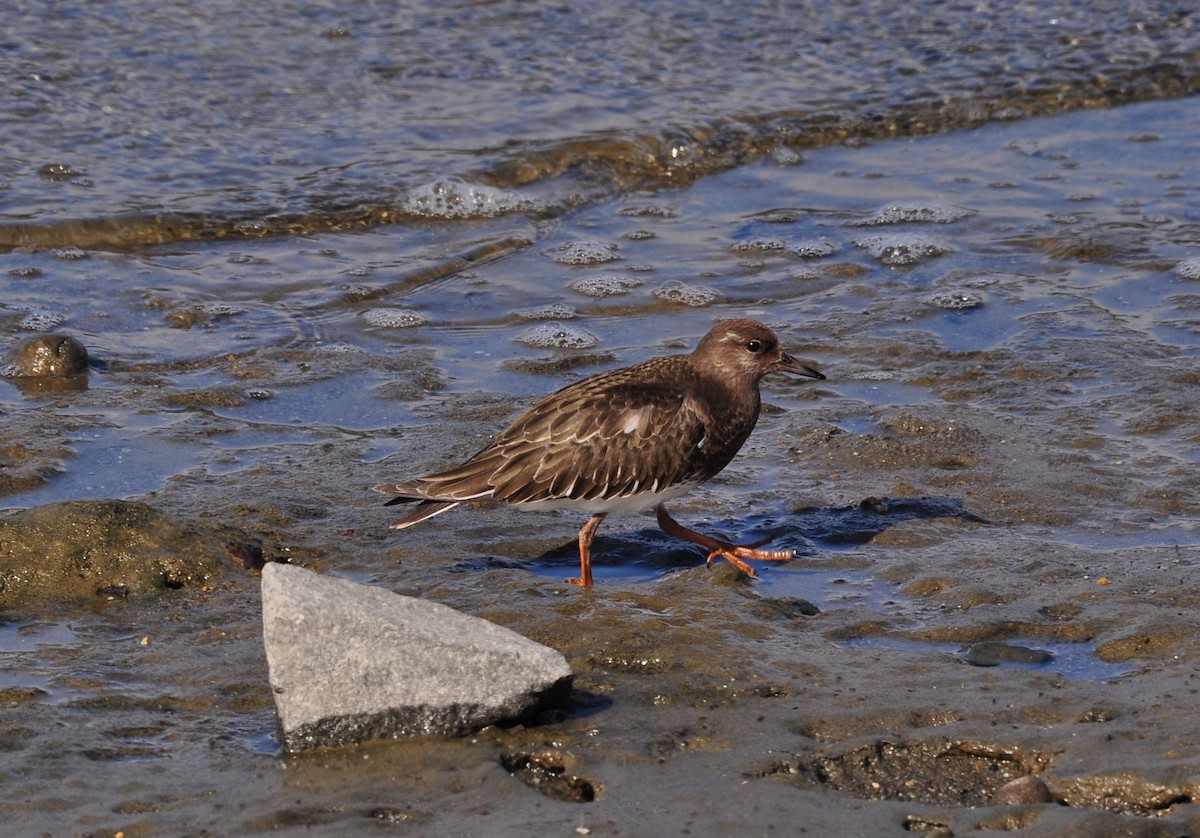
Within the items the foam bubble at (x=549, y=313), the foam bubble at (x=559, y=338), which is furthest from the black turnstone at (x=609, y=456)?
the foam bubble at (x=549, y=313)

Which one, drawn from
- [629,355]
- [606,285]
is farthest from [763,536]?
[606,285]

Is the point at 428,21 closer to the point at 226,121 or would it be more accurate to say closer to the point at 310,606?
the point at 226,121

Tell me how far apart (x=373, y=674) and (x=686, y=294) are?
4862 millimetres

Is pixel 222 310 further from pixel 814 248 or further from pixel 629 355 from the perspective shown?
pixel 814 248

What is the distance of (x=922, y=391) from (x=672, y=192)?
3713 millimetres

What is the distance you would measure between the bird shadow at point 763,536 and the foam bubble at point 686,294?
263 cm

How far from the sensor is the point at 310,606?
170 inches

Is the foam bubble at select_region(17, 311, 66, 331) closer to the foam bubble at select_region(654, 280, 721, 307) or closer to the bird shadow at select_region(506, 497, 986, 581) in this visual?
the foam bubble at select_region(654, 280, 721, 307)

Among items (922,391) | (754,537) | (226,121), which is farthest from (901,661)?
(226,121)

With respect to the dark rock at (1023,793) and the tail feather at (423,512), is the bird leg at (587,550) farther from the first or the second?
the dark rock at (1023,793)

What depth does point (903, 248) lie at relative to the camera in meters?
9.28

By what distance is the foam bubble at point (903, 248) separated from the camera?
9195mm

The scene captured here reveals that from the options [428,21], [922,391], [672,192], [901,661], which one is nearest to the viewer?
[901,661]

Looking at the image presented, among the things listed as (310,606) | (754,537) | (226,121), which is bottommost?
(754,537)
